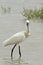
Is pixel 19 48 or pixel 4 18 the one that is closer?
pixel 19 48

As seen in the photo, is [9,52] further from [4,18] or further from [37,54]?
[4,18]

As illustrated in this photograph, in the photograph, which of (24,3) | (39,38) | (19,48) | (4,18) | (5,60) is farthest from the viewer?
(24,3)

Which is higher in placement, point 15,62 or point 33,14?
point 15,62

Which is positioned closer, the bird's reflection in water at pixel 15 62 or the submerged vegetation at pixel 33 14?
the bird's reflection in water at pixel 15 62

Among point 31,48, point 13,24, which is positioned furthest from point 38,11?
point 31,48

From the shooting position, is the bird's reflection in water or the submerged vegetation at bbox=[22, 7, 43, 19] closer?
the bird's reflection in water

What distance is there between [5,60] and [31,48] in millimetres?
1496

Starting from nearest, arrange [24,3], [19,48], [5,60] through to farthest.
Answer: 1. [5,60]
2. [19,48]
3. [24,3]

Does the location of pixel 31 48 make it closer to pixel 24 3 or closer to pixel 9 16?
pixel 9 16

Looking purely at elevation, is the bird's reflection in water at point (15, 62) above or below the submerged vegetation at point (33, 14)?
above

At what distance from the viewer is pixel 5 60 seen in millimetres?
9492

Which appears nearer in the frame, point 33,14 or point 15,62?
point 15,62

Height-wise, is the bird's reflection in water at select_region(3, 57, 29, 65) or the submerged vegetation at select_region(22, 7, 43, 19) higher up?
the bird's reflection in water at select_region(3, 57, 29, 65)

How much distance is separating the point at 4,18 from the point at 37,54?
586 centimetres
